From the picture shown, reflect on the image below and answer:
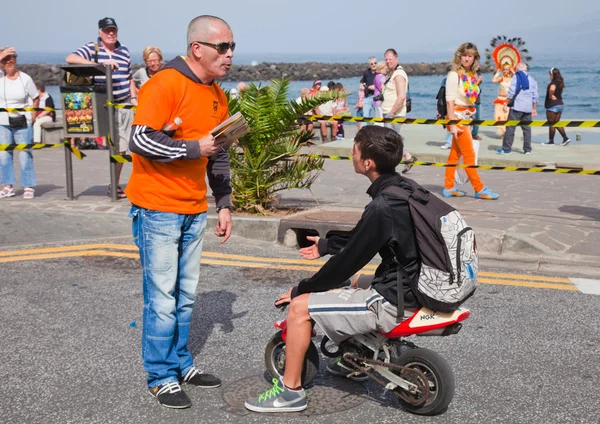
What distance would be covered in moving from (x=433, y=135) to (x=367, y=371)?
14.7m

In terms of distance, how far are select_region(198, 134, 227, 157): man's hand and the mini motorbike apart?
98cm

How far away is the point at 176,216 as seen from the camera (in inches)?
180

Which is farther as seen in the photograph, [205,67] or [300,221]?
[300,221]

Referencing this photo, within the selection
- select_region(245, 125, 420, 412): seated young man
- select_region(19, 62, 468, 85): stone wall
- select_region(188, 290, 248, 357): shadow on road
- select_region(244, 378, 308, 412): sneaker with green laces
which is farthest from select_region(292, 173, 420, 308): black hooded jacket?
select_region(19, 62, 468, 85): stone wall

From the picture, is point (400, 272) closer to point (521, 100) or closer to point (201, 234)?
point (201, 234)

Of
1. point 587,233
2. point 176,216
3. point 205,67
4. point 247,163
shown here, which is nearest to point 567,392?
point 176,216

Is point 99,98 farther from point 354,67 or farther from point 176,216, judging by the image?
point 354,67

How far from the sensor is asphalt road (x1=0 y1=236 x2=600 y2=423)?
451cm

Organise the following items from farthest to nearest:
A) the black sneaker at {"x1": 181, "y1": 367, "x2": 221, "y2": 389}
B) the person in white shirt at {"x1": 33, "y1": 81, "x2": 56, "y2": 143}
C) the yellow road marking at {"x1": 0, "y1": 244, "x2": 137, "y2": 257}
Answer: the person in white shirt at {"x1": 33, "y1": 81, "x2": 56, "y2": 143}
the yellow road marking at {"x1": 0, "y1": 244, "x2": 137, "y2": 257}
the black sneaker at {"x1": 181, "y1": 367, "x2": 221, "y2": 389}

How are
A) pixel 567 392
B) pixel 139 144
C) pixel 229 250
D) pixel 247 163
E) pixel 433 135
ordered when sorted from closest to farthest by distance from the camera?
pixel 139 144, pixel 567 392, pixel 229 250, pixel 247 163, pixel 433 135

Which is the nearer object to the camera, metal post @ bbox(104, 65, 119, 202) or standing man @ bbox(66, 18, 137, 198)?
metal post @ bbox(104, 65, 119, 202)

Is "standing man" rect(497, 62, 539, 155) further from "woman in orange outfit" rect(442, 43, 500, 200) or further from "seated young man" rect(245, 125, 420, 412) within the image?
"seated young man" rect(245, 125, 420, 412)

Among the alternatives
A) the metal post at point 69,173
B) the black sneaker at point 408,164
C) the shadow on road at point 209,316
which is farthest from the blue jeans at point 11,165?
the shadow on road at point 209,316

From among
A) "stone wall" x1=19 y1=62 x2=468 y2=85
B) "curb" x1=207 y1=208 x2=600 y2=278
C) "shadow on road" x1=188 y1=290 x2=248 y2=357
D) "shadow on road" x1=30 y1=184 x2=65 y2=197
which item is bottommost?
"stone wall" x1=19 y1=62 x2=468 y2=85
